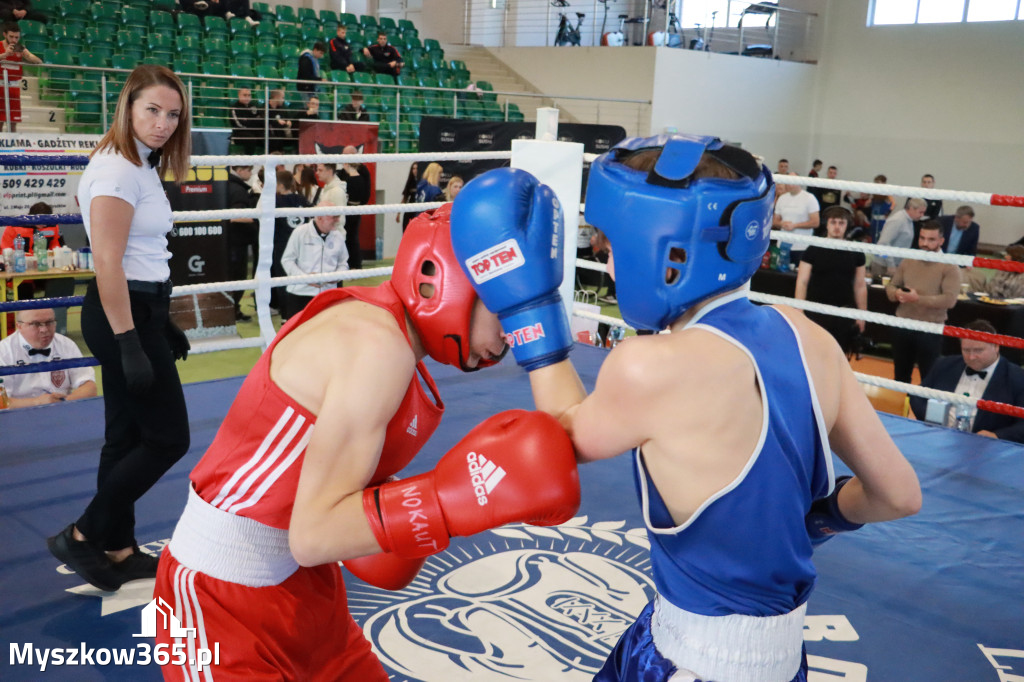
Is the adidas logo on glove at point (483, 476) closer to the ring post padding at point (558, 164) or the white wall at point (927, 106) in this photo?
the ring post padding at point (558, 164)

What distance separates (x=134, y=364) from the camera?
2072mm

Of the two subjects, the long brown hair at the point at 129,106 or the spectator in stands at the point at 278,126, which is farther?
the spectator in stands at the point at 278,126

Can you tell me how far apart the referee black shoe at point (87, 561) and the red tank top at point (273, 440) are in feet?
3.44

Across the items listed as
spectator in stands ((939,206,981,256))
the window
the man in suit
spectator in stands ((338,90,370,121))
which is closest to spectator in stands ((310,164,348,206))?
spectator in stands ((338,90,370,121))

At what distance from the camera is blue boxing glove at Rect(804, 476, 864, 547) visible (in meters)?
1.27

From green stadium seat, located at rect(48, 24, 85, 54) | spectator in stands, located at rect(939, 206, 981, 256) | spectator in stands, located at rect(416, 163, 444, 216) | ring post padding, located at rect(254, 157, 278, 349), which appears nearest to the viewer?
ring post padding, located at rect(254, 157, 278, 349)

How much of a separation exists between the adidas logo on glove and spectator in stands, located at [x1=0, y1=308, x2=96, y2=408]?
2.80m

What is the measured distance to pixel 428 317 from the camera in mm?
1238

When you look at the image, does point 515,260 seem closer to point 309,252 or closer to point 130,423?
point 130,423

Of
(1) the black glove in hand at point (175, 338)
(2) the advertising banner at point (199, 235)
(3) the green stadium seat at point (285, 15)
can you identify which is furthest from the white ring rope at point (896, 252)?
(3) the green stadium seat at point (285, 15)

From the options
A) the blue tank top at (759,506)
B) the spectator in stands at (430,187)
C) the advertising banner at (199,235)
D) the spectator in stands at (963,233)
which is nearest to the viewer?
the blue tank top at (759,506)

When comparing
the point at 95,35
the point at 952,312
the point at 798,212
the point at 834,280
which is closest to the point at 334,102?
the point at 95,35

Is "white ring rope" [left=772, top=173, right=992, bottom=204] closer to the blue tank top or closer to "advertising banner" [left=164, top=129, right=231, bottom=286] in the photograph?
the blue tank top

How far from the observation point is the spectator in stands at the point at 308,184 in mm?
6509
